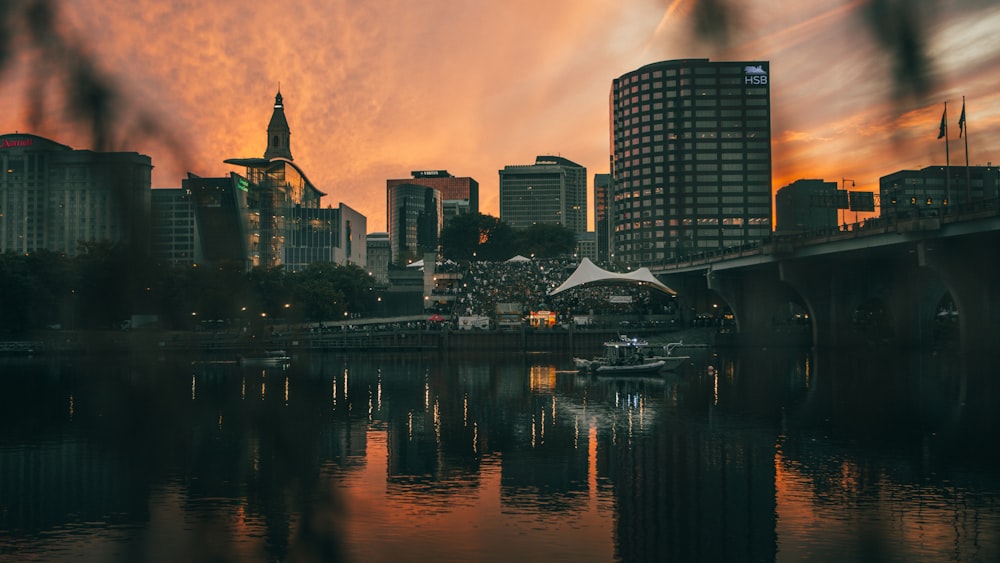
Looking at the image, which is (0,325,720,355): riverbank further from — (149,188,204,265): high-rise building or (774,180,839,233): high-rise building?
(149,188,204,265): high-rise building

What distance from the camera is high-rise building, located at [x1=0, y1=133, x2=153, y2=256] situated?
8.84 m

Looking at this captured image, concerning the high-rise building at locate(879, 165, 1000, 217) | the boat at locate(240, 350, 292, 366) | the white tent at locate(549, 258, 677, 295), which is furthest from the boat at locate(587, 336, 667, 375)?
the high-rise building at locate(879, 165, 1000, 217)

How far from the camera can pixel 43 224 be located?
11.2 m

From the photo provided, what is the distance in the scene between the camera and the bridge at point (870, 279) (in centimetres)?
9038

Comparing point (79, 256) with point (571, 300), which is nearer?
point (79, 256)

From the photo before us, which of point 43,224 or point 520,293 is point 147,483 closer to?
point 43,224

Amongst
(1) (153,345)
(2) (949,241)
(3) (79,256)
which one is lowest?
(1) (153,345)

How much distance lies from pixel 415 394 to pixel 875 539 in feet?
179

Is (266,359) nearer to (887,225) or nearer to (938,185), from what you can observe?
(887,225)

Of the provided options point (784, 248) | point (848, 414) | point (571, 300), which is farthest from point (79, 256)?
point (571, 300)

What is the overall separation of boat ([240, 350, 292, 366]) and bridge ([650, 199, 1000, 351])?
234 ft

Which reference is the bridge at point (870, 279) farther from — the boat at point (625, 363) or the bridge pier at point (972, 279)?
the boat at point (625, 363)

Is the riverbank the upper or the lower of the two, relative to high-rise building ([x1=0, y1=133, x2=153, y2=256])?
lower

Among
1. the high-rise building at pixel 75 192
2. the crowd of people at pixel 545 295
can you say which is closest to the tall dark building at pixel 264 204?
the high-rise building at pixel 75 192
